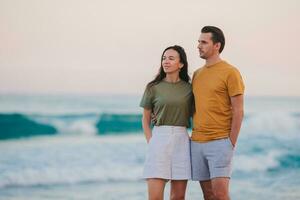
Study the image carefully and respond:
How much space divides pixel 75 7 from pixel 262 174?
13.7ft

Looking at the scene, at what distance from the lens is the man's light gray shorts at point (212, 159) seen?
154 inches

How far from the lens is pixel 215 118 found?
3.96m

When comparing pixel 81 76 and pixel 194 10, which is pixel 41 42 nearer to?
pixel 81 76

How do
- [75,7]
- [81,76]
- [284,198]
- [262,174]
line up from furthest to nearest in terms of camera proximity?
[81,76] → [75,7] → [262,174] → [284,198]

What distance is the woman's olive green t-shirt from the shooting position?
4.01 m

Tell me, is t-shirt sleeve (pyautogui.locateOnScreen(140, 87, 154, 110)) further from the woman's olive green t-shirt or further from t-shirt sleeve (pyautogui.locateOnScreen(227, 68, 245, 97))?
t-shirt sleeve (pyautogui.locateOnScreen(227, 68, 245, 97))

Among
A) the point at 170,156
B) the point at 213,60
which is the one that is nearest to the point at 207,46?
the point at 213,60

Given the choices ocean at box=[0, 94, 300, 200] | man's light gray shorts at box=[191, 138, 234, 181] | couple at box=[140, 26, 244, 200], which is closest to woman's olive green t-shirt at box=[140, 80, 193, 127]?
couple at box=[140, 26, 244, 200]

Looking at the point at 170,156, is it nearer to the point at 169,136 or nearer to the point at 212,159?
the point at 169,136

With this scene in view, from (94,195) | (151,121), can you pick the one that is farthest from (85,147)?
(151,121)

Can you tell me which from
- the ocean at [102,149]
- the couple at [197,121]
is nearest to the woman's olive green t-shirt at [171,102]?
Answer: the couple at [197,121]

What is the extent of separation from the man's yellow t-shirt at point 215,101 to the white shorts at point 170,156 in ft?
0.32

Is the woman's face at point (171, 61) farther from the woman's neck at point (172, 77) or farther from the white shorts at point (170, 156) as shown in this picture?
the white shorts at point (170, 156)

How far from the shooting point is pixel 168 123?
403cm
